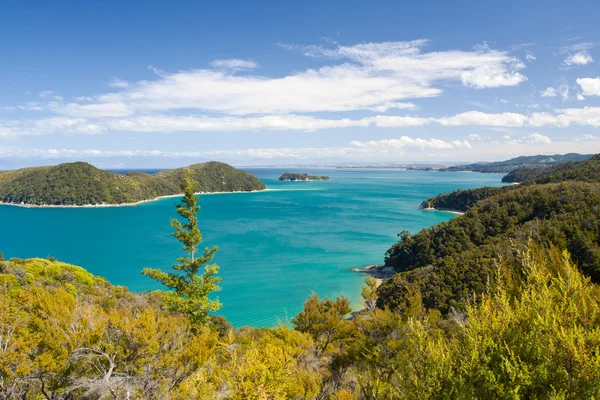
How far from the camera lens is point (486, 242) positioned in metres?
36.4

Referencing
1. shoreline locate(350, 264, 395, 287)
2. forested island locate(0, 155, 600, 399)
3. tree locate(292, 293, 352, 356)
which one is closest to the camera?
forested island locate(0, 155, 600, 399)

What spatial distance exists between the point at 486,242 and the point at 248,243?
115 feet

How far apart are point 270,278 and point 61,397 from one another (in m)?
30.8

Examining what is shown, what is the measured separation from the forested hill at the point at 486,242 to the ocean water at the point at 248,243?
224 inches

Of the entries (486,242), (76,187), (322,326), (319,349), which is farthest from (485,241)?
(76,187)

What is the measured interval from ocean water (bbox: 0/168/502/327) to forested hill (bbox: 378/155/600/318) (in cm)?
569

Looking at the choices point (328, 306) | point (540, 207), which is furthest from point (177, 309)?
point (540, 207)

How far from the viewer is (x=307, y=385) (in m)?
9.22

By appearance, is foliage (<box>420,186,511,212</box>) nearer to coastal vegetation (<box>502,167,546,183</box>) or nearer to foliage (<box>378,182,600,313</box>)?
foliage (<box>378,182,600,313</box>)

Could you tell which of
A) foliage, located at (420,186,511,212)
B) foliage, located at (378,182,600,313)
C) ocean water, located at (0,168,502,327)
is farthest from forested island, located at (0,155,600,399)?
foliage, located at (420,186,511,212)

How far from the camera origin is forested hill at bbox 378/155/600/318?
2633 centimetres

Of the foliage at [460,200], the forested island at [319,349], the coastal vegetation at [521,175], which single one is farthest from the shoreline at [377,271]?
the coastal vegetation at [521,175]

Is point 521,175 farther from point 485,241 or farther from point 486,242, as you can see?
point 486,242

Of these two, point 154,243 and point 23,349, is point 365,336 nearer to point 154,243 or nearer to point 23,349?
point 23,349
